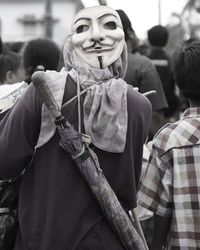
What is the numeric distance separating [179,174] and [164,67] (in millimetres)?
3433

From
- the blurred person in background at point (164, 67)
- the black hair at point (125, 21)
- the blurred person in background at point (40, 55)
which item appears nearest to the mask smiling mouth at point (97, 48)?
the blurred person in background at point (40, 55)

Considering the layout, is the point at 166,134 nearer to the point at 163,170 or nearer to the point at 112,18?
the point at 163,170

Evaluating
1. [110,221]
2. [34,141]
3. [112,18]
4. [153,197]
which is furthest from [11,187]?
[112,18]

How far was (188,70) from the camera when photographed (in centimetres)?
313

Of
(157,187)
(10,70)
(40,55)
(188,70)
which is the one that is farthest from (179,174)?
(10,70)

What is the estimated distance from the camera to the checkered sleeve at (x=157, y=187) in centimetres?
308

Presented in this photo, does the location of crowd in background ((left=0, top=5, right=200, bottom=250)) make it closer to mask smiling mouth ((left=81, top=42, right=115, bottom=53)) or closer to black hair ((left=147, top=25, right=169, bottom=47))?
black hair ((left=147, top=25, right=169, bottom=47))

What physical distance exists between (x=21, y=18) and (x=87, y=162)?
Answer: 60.9 metres

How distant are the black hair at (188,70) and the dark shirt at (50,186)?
650mm

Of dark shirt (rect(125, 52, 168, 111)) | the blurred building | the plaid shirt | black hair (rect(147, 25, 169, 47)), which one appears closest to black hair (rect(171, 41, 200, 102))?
the plaid shirt

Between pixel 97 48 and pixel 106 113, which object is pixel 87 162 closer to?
pixel 106 113

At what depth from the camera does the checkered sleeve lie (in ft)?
10.1

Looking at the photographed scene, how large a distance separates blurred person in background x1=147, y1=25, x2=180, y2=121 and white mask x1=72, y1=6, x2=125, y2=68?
10.6ft

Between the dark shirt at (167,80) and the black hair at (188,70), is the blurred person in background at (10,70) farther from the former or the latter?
the black hair at (188,70)
